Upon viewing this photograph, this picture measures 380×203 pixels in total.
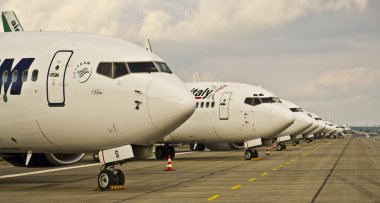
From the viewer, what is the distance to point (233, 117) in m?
46.2

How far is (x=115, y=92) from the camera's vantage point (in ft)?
72.9

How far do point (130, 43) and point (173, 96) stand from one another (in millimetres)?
3185

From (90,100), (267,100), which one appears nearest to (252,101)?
(267,100)

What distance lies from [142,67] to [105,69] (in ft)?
3.65

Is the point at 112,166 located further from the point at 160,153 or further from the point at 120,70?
the point at 160,153

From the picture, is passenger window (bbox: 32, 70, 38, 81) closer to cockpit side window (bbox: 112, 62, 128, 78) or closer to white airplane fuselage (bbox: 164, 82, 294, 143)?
cockpit side window (bbox: 112, 62, 128, 78)

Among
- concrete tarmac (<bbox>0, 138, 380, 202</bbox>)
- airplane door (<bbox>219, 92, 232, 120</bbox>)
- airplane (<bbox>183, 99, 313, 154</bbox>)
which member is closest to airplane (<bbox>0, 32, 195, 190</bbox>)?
concrete tarmac (<bbox>0, 138, 380, 202</bbox>)

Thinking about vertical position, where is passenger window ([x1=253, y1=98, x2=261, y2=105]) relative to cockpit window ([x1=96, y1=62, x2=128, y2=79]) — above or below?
above

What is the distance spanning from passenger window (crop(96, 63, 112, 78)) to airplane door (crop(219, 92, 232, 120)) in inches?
953

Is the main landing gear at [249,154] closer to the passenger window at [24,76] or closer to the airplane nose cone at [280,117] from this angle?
the airplane nose cone at [280,117]

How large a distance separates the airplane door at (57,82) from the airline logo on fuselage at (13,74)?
1.00 meters

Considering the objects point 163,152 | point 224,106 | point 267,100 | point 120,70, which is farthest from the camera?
point 163,152

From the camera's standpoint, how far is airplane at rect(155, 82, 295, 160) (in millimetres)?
45906

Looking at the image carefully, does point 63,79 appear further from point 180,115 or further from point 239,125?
point 239,125
